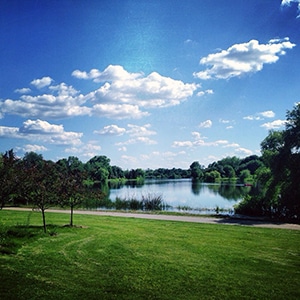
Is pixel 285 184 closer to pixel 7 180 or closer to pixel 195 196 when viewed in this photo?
pixel 7 180

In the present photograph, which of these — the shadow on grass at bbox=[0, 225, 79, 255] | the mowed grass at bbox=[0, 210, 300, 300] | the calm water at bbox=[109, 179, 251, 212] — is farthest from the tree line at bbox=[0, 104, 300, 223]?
the calm water at bbox=[109, 179, 251, 212]

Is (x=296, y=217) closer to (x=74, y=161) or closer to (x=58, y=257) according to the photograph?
(x=58, y=257)

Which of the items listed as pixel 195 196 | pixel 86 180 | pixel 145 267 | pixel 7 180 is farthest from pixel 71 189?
pixel 195 196

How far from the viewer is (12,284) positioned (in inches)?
269

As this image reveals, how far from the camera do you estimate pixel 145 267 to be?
845 cm

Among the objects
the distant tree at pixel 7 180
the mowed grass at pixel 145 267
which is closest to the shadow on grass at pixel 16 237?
the mowed grass at pixel 145 267

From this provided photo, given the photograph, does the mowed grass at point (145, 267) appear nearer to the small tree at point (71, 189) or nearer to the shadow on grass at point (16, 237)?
the shadow on grass at point (16, 237)

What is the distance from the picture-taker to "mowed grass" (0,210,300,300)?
22.1ft

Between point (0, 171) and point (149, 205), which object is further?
point (149, 205)

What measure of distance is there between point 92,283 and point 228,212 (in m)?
22.4

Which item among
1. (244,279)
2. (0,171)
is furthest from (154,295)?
(0,171)

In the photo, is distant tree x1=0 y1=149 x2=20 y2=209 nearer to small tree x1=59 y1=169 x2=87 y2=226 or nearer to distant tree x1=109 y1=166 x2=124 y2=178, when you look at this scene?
small tree x1=59 y1=169 x2=87 y2=226

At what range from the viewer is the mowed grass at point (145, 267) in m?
6.74

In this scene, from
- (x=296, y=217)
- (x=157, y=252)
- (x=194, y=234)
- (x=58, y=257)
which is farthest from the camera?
(x=296, y=217)
